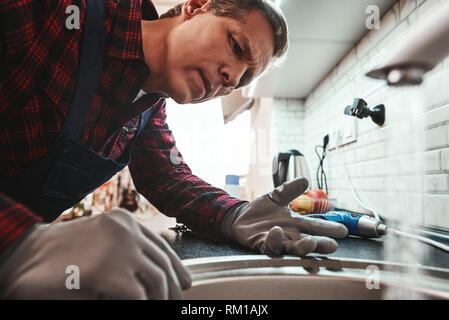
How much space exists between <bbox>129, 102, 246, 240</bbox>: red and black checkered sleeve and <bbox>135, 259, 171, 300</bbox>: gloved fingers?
38 cm

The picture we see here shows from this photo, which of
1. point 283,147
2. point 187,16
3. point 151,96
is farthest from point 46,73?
point 283,147

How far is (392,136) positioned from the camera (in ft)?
2.87

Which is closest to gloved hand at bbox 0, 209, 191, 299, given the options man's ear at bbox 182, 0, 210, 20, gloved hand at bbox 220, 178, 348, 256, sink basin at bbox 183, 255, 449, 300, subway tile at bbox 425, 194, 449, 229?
sink basin at bbox 183, 255, 449, 300

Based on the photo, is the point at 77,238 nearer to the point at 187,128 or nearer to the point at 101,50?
the point at 101,50

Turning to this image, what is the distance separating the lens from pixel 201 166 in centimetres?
221

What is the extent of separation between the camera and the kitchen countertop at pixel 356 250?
47cm

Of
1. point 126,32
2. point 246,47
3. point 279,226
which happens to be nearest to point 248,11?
point 246,47

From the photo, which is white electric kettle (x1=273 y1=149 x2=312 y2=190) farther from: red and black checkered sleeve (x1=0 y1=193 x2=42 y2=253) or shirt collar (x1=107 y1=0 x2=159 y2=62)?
red and black checkered sleeve (x1=0 y1=193 x2=42 y2=253)

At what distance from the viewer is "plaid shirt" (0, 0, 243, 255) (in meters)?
0.46

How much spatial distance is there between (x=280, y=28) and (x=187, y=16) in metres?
0.24

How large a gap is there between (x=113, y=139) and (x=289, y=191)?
0.43 meters

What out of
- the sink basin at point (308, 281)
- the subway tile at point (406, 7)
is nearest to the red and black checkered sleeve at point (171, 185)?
the sink basin at point (308, 281)

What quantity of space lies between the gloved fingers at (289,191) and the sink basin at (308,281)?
0.47 feet

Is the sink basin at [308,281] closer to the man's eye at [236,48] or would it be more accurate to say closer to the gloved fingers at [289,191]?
the gloved fingers at [289,191]
